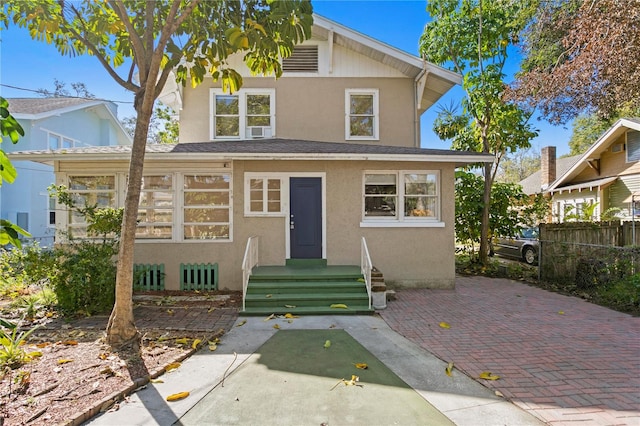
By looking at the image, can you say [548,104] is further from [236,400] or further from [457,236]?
[236,400]

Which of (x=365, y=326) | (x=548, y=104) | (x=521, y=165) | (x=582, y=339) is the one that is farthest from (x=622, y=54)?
(x=521, y=165)

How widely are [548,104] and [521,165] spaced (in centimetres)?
4900

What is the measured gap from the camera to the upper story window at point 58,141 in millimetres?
15492

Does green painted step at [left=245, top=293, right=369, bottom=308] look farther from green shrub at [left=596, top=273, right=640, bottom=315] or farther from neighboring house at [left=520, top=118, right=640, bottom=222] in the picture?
neighboring house at [left=520, top=118, right=640, bottom=222]

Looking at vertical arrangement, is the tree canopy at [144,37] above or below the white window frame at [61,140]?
below

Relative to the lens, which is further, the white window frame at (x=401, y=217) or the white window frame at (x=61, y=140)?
the white window frame at (x=61, y=140)

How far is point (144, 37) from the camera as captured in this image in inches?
200

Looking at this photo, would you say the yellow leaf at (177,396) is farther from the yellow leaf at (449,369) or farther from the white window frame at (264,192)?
the white window frame at (264,192)

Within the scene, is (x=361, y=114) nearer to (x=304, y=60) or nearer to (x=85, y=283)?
(x=304, y=60)

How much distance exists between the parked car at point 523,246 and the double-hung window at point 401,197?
552cm

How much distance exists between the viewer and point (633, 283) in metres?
6.91

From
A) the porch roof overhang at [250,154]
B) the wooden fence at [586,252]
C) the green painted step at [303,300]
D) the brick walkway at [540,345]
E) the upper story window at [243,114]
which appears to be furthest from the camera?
the upper story window at [243,114]

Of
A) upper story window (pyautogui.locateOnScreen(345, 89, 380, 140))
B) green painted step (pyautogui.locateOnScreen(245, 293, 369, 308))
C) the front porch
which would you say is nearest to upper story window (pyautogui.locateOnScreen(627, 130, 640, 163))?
upper story window (pyautogui.locateOnScreen(345, 89, 380, 140))

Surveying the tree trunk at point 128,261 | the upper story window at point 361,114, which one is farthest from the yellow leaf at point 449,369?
the upper story window at point 361,114
